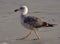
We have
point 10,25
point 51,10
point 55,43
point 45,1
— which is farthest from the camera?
point 45,1

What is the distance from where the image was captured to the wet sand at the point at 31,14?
992cm

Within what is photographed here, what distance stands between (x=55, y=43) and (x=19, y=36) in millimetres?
1472

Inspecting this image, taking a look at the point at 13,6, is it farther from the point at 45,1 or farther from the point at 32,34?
the point at 32,34

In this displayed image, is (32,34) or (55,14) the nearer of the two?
(32,34)

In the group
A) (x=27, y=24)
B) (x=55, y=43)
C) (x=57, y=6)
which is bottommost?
(x=55, y=43)

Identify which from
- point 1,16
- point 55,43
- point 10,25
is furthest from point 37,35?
point 1,16

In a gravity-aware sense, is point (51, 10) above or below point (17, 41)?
above

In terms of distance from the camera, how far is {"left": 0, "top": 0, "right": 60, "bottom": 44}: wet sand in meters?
9.92

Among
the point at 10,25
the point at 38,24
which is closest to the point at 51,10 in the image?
the point at 10,25

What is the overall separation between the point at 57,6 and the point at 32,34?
17.6ft

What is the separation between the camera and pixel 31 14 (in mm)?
14062

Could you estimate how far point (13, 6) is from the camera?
16016 mm

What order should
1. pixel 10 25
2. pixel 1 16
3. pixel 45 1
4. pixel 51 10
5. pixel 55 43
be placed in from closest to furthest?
pixel 55 43 → pixel 10 25 → pixel 1 16 → pixel 51 10 → pixel 45 1

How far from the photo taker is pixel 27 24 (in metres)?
10.3
